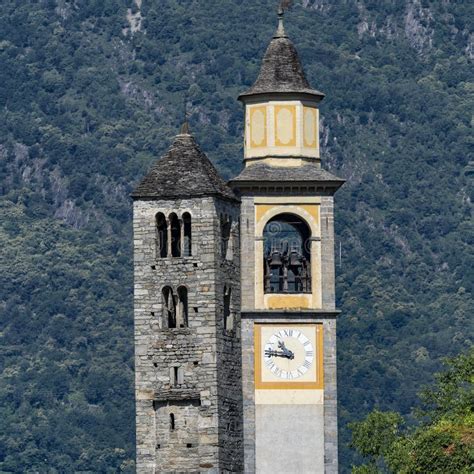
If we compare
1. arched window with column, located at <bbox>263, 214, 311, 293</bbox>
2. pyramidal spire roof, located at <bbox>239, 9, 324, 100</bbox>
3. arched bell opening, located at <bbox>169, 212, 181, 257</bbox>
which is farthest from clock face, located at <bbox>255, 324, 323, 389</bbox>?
pyramidal spire roof, located at <bbox>239, 9, 324, 100</bbox>

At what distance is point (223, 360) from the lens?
101 m

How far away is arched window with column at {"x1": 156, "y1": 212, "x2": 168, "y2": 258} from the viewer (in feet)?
334

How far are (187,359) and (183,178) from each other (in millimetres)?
5277

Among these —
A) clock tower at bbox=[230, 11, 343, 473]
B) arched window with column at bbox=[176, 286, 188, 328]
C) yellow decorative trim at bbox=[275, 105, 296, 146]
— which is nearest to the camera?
arched window with column at bbox=[176, 286, 188, 328]

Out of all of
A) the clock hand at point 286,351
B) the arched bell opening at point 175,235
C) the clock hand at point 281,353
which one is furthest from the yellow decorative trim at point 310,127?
the clock hand at point 281,353

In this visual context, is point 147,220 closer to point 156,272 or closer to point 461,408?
point 156,272

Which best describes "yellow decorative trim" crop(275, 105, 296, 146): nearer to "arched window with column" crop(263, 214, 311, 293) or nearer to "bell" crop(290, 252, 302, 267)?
"arched window with column" crop(263, 214, 311, 293)

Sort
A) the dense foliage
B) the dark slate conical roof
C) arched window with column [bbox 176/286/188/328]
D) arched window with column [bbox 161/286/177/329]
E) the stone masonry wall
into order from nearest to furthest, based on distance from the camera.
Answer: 1. the dense foliage
2. the stone masonry wall
3. the dark slate conical roof
4. arched window with column [bbox 176/286/188/328]
5. arched window with column [bbox 161/286/177/329]

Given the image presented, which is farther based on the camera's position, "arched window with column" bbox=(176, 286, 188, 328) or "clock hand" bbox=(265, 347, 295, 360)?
"clock hand" bbox=(265, 347, 295, 360)

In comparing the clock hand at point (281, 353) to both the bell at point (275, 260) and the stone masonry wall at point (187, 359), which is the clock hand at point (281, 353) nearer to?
the stone masonry wall at point (187, 359)

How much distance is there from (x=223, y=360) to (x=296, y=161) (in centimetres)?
693

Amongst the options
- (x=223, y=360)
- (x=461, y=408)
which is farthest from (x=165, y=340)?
(x=461, y=408)

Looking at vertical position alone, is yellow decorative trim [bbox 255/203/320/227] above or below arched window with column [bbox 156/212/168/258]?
above

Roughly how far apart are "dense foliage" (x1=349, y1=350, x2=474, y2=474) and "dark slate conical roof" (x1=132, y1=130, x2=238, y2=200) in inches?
351
